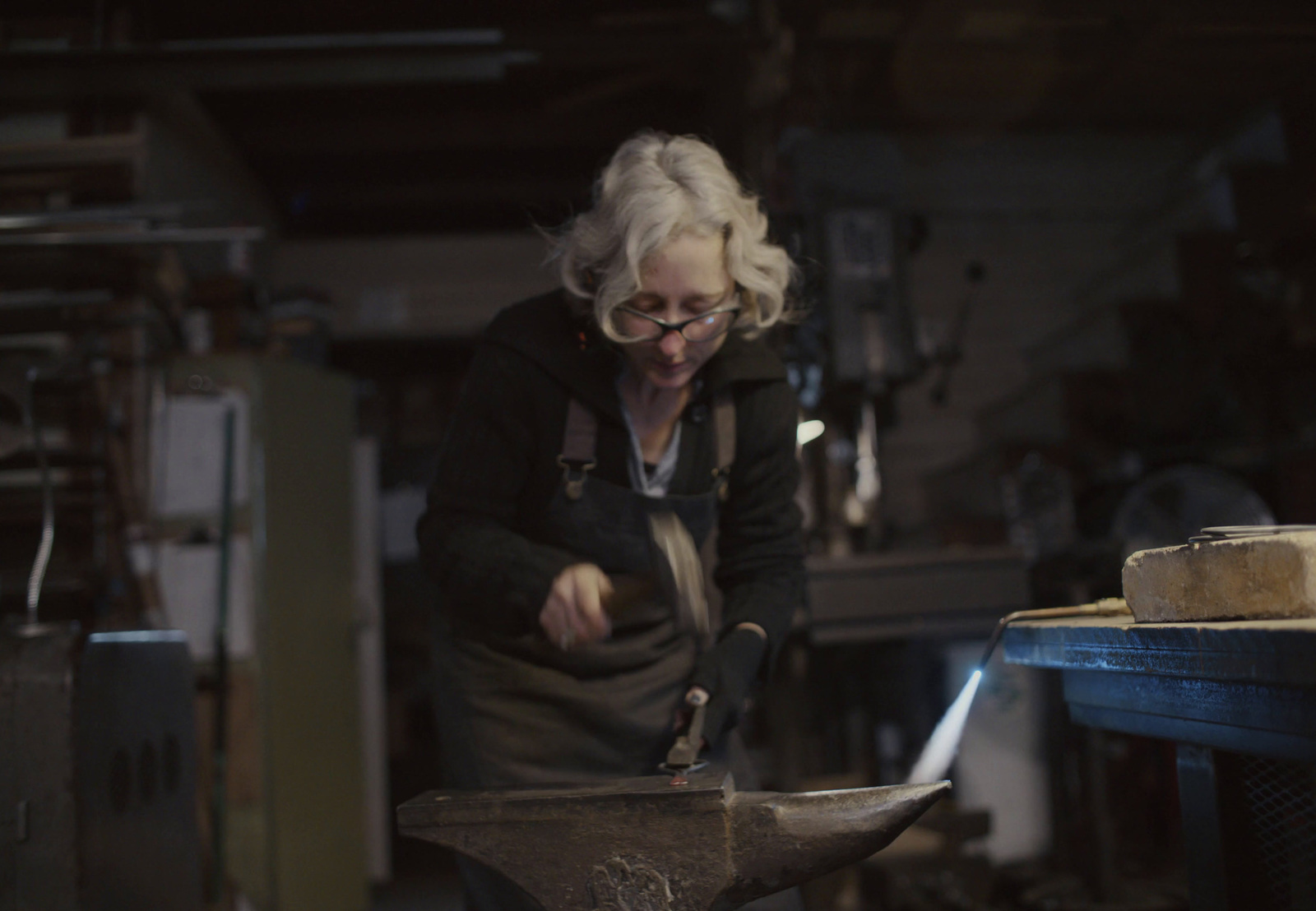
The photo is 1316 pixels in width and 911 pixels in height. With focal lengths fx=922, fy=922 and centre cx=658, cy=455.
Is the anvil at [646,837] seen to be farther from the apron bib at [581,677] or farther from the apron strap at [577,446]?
the apron strap at [577,446]

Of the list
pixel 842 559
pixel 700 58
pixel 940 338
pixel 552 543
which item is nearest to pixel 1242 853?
pixel 552 543

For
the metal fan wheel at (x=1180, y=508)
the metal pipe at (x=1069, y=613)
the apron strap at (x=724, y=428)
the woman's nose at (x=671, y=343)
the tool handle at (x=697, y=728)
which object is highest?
the woman's nose at (x=671, y=343)

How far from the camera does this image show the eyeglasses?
1.57m

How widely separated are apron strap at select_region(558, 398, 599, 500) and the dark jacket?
0.8 inches

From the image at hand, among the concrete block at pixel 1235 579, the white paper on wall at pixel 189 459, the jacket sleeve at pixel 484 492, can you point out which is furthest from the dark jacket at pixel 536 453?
the white paper on wall at pixel 189 459

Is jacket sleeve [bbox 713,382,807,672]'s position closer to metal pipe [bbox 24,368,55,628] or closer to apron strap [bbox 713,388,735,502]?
apron strap [bbox 713,388,735,502]

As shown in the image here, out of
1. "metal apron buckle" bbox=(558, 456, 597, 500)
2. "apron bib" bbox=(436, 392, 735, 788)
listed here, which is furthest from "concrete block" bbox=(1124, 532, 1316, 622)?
"metal apron buckle" bbox=(558, 456, 597, 500)

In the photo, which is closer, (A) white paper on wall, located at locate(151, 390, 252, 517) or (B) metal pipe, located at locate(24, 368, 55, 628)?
(B) metal pipe, located at locate(24, 368, 55, 628)

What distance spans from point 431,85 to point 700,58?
142cm

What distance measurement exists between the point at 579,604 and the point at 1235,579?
2.91 feet

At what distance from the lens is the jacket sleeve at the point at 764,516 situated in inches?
71.6

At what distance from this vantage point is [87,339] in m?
3.30

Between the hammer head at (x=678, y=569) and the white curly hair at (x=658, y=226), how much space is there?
0.40m

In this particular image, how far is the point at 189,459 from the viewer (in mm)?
3682
